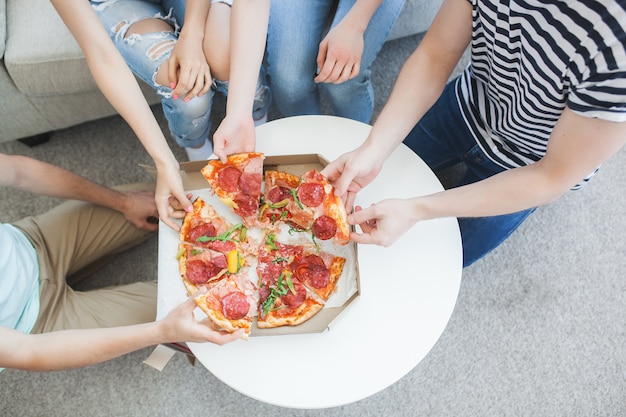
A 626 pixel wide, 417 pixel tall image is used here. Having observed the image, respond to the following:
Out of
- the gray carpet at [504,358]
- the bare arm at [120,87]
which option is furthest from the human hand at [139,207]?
the bare arm at [120,87]

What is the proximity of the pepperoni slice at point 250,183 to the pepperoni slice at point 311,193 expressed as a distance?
0.11 meters

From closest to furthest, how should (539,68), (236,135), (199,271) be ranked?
(539,68) < (199,271) < (236,135)

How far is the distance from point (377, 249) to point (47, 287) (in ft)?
3.21

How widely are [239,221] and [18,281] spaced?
2.06ft

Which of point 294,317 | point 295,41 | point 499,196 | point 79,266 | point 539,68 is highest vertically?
point 539,68

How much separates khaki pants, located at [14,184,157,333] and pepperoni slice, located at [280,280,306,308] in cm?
53

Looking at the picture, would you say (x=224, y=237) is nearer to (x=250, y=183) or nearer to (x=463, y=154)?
(x=250, y=183)

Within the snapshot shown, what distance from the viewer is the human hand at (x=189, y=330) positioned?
0.93 m

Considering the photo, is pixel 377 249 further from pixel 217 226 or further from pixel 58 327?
pixel 58 327

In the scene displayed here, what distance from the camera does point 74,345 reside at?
1040 millimetres

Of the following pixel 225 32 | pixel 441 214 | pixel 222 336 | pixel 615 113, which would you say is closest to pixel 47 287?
pixel 222 336

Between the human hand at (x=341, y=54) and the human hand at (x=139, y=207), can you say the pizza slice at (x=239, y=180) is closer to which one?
the human hand at (x=341, y=54)

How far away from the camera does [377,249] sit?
1119mm

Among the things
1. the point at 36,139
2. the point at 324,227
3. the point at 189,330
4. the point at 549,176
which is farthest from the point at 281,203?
the point at 36,139
